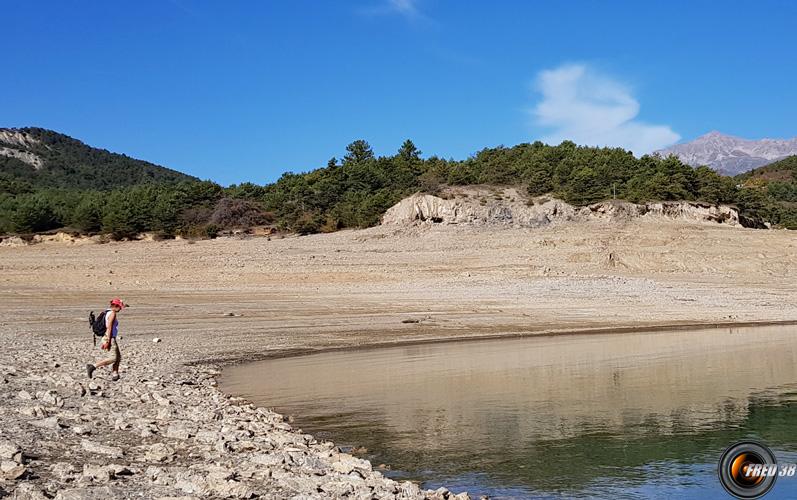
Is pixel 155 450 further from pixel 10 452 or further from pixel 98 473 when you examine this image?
pixel 10 452

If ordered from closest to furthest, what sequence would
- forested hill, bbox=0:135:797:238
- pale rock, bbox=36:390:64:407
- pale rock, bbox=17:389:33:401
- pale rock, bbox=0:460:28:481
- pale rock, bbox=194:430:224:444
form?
pale rock, bbox=0:460:28:481, pale rock, bbox=194:430:224:444, pale rock, bbox=36:390:64:407, pale rock, bbox=17:389:33:401, forested hill, bbox=0:135:797:238

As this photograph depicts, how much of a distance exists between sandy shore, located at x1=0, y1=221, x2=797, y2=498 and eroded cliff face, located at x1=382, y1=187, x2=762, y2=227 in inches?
64.0

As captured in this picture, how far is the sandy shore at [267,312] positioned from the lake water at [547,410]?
53.1 inches

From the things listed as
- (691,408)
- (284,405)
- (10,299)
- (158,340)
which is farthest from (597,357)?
(10,299)

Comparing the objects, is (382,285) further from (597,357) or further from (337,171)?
(337,171)

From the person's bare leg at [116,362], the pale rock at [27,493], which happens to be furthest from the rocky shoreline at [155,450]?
the person's bare leg at [116,362]

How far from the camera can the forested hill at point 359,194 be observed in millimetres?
52312

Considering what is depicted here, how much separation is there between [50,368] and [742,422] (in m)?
13.1

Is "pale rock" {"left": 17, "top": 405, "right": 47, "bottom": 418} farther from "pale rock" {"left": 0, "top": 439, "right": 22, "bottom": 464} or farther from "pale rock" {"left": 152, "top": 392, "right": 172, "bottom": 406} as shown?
"pale rock" {"left": 152, "top": 392, "right": 172, "bottom": 406}

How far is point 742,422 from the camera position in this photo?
486 inches

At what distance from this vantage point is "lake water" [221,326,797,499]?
921cm

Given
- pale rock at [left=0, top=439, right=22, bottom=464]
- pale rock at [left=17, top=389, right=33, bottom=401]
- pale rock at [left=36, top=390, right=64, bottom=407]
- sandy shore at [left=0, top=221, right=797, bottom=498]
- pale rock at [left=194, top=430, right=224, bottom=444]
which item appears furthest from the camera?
pale rock at [left=17, top=389, right=33, bottom=401]

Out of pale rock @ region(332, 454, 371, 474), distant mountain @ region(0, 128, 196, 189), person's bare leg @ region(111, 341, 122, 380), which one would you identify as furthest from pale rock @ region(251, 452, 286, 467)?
distant mountain @ region(0, 128, 196, 189)

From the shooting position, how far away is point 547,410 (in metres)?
13.3
